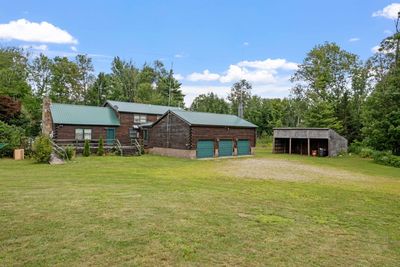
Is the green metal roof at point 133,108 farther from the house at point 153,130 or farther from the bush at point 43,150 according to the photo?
the bush at point 43,150

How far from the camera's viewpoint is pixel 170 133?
88.9 feet

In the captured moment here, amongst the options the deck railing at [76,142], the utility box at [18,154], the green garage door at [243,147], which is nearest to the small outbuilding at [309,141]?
the green garage door at [243,147]

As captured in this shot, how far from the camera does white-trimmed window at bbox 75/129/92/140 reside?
2783 centimetres

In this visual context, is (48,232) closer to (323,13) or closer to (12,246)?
(12,246)

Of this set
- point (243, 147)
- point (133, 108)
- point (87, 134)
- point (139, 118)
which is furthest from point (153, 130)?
point (243, 147)

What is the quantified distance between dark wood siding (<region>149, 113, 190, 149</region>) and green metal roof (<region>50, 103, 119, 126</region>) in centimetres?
433

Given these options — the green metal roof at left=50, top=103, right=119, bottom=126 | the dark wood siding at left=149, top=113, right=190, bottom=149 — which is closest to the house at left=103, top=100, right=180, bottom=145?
the green metal roof at left=50, top=103, right=119, bottom=126

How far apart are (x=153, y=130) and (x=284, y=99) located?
3625 centimetres

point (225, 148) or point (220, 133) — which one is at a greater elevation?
point (220, 133)

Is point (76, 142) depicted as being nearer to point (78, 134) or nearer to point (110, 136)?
point (78, 134)

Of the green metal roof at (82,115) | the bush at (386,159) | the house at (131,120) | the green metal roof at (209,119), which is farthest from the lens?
the house at (131,120)

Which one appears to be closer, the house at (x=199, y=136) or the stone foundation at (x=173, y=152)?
the stone foundation at (x=173, y=152)

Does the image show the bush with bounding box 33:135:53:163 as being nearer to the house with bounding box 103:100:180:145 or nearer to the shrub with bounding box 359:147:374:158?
the house with bounding box 103:100:180:145

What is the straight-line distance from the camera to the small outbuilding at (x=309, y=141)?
29797 millimetres
